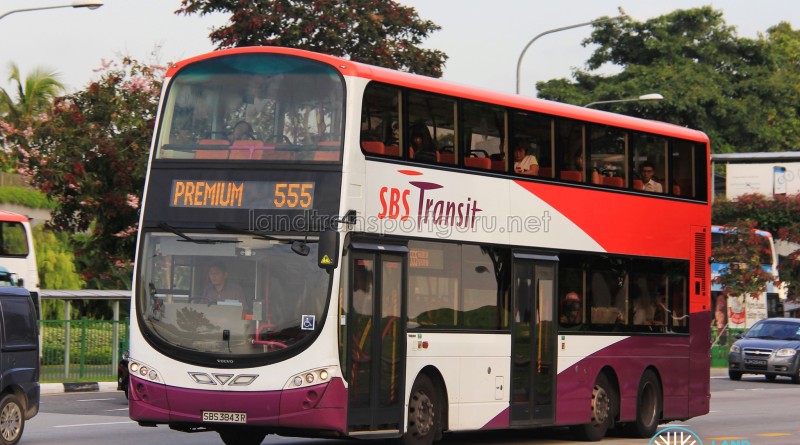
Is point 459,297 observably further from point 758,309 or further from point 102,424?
point 758,309

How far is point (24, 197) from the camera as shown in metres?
42.6

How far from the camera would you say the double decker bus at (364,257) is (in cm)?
1386

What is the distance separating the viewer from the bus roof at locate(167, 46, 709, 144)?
14469 mm

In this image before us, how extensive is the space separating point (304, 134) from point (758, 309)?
45.1 m

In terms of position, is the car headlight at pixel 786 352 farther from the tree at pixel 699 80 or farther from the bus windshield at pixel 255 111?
Answer: the tree at pixel 699 80

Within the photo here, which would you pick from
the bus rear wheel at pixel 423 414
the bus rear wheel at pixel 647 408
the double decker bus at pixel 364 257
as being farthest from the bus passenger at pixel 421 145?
the bus rear wheel at pixel 647 408

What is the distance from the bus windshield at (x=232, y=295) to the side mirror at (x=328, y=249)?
12 centimetres

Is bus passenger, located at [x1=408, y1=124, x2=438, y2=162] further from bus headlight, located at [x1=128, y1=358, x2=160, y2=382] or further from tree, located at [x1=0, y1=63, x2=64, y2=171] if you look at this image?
tree, located at [x1=0, y1=63, x2=64, y2=171]

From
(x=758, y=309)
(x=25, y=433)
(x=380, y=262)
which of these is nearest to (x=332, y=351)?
(x=380, y=262)

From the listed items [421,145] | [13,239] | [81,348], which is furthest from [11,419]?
[13,239]

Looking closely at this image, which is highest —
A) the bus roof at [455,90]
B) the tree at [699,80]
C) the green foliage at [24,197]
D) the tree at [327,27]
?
the tree at [699,80]

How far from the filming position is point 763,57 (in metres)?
70.9

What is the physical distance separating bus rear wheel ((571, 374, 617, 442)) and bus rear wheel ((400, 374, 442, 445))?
3.68m

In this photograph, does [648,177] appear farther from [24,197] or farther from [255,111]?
[24,197]
